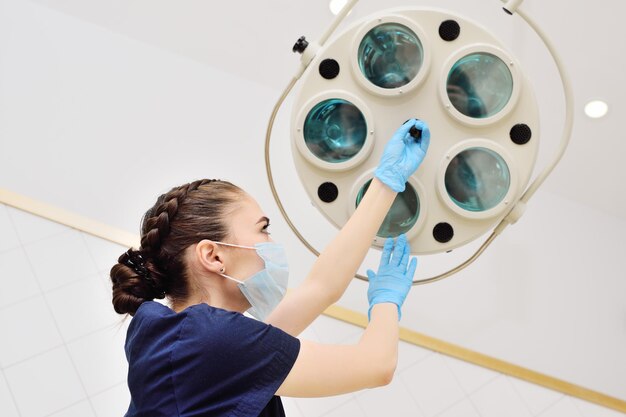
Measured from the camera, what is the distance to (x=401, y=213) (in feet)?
5.24

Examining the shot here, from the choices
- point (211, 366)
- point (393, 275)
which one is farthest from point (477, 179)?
point (211, 366)

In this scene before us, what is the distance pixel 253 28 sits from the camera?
2686mm

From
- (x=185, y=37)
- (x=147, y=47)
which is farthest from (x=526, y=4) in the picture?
(x=147, y=47)

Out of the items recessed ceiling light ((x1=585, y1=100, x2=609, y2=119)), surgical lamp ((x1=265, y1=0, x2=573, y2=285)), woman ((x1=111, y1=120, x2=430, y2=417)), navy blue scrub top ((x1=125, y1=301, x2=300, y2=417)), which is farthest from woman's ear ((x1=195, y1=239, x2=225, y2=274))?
recessed ceiling light ((x1=585, y1=100, x2=609, y2=119))

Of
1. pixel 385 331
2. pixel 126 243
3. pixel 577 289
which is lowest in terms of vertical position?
pixel 577 289

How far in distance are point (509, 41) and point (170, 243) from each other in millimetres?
1650

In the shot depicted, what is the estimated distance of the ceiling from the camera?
2322 mm

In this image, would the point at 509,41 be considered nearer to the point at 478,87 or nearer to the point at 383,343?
the point at 478,87

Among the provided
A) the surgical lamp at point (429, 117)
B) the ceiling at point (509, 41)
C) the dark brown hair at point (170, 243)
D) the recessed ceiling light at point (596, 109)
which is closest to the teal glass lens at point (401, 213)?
the surgical lamp at point (429, 117)

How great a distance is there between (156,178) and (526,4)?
1.54 m

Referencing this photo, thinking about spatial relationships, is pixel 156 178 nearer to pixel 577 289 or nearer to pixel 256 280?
pixel 256 280

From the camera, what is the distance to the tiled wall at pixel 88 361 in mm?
2223

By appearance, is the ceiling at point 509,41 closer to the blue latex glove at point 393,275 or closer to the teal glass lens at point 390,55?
the teal glass lens at point 390,55

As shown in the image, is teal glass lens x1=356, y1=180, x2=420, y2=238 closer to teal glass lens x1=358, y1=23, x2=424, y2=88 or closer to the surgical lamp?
the surgical lamp
